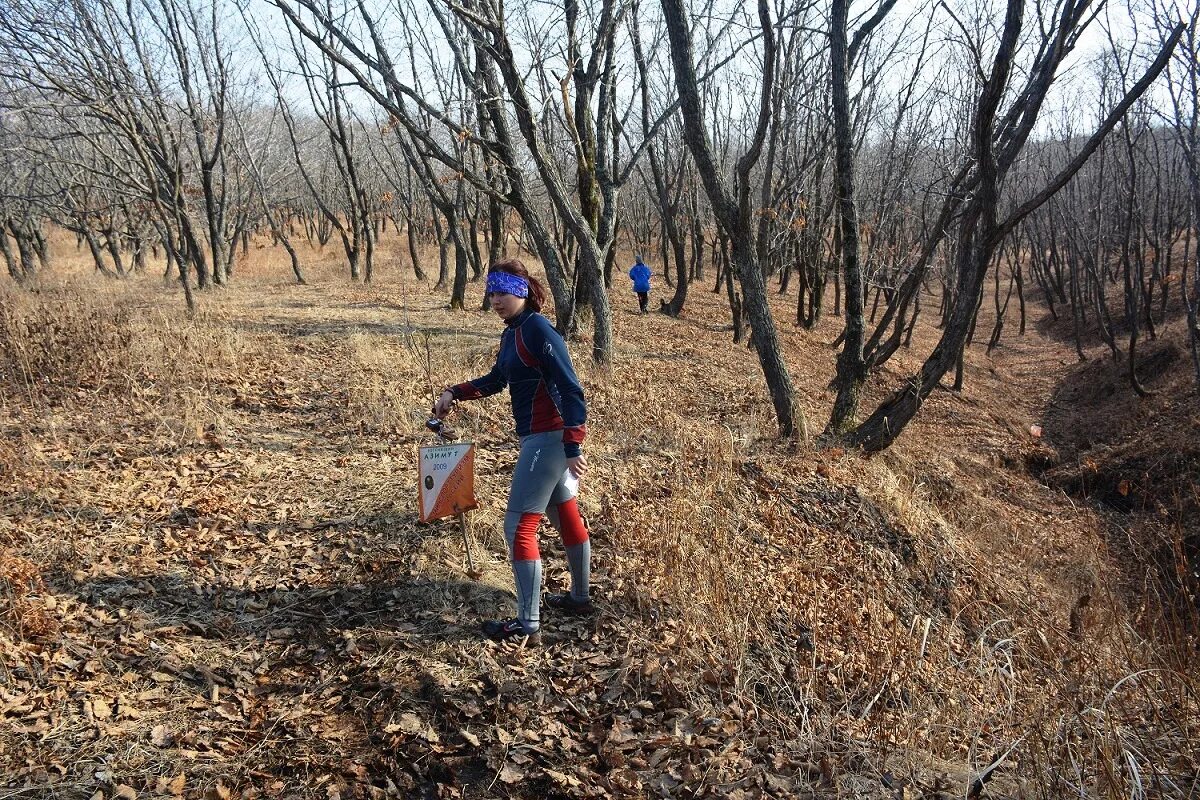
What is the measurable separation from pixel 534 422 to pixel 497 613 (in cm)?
122

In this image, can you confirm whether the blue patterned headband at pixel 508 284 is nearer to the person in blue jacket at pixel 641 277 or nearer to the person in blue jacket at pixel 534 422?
the person in blue jacket at pixel 534 422

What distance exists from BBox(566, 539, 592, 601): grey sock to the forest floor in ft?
0.65

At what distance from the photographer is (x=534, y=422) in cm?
326

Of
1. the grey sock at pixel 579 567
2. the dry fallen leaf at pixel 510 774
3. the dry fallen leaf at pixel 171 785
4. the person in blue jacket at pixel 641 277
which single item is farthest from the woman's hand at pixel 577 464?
the person in blue jacket at pixel 641 277

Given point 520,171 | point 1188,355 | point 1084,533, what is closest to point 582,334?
point 520,171

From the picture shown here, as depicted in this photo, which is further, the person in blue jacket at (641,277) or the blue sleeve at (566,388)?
the person in blue jacket at (641,277)

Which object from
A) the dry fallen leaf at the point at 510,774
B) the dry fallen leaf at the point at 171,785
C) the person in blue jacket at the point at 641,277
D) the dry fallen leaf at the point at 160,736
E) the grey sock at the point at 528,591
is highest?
the person in blue jacket at the point at 641,277

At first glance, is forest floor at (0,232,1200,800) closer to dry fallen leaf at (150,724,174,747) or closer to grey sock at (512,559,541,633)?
dry fallen leaf at (150,724,174,747)

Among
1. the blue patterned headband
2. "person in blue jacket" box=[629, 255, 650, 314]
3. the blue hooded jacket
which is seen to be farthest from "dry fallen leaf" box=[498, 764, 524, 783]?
the blue hooded jacket

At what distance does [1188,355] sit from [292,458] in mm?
16667

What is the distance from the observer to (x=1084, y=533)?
7.74m

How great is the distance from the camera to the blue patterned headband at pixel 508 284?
318 cm

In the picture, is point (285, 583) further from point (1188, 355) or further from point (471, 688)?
point (1188, 355)

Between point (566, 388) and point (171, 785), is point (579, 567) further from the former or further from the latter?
point (171, 785)
